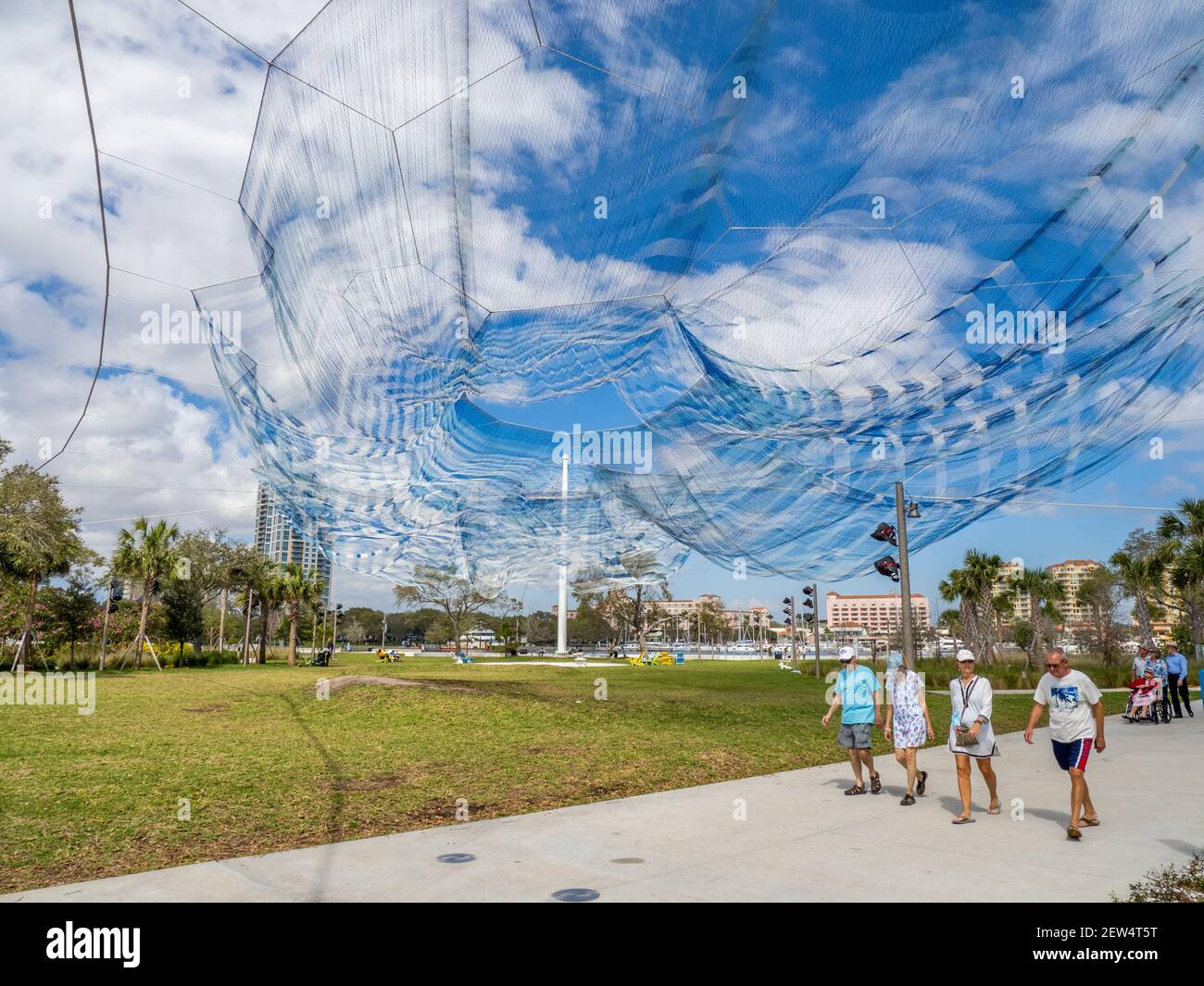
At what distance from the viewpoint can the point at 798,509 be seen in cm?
1198

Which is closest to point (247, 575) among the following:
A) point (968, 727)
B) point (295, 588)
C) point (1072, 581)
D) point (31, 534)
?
point (295, 588)

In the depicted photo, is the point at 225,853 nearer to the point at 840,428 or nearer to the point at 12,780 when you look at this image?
the point at 12,780

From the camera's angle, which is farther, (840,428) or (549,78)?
(840,428)

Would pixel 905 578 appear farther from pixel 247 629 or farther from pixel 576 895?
pixel 247 629

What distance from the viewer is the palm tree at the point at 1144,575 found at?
5247 centimetres

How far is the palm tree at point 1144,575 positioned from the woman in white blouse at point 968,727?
49.4 meters

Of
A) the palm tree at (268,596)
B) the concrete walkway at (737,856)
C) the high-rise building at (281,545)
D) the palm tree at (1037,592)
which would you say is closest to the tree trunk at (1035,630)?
the palm tree at (1037,592)

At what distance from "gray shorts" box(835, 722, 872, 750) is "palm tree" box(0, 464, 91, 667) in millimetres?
35677

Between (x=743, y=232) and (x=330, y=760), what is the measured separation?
9.89 m

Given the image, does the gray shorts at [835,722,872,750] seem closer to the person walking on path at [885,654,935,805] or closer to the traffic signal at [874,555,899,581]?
the person walking on path at [885,654,935,805]

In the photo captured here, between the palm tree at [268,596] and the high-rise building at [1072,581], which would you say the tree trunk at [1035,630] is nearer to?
the high-rise building at [1072,581]

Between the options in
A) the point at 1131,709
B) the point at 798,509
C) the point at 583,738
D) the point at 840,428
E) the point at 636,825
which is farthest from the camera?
the point at 1131,709

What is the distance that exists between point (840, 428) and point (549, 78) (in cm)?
523
